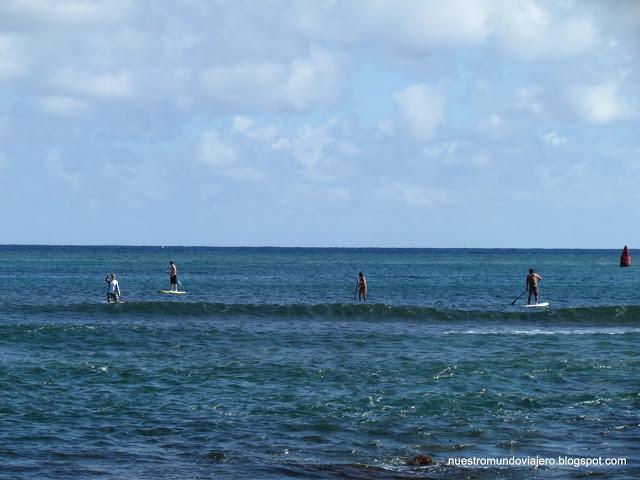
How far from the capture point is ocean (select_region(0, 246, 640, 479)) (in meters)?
16.4

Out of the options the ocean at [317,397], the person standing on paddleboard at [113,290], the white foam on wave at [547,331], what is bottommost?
the ocean at [317,397]

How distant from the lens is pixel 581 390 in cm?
2320

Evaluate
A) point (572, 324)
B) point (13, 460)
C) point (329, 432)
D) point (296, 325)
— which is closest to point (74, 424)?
point (13, 460)

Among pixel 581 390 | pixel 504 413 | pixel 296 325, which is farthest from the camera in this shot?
pixel 296 325

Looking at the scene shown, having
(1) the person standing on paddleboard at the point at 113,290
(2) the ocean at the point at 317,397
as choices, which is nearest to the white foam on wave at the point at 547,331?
(2) the ocean at the point at 317,397

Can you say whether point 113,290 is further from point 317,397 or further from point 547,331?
point 317,397

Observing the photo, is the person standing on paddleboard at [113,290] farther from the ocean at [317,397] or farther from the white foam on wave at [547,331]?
the white foam on wave at [547,331]

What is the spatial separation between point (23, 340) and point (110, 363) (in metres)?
6.74

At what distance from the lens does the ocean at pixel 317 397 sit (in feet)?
53.7

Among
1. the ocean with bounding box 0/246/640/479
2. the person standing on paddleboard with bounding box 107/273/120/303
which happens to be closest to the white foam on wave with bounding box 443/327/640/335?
the ocean with bounding box 0/246/640/479

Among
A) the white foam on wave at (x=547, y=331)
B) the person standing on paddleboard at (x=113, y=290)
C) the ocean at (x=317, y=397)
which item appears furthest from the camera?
the person standing on paddleboard at (x=113, y=290)

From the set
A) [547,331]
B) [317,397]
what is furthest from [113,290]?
[317,397]

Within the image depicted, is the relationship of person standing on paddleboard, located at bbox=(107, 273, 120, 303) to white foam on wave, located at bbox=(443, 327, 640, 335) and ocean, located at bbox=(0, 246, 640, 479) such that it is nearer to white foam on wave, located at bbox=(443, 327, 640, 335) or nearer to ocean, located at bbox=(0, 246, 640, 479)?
ocean, located at bbox=(0, 246, 640, 479)

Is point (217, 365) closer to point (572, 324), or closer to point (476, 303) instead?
point (572, 324)
